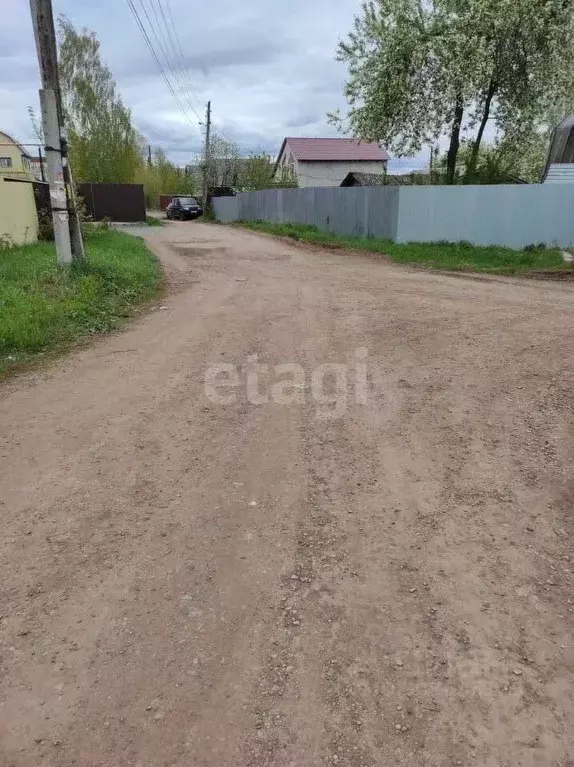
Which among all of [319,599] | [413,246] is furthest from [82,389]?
[413,246]

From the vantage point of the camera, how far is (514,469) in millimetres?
3686

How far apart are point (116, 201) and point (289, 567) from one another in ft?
99.1

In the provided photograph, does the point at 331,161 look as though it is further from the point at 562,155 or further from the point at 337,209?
the point at 562,155

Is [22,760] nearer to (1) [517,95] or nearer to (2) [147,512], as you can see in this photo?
(2) [147,512]

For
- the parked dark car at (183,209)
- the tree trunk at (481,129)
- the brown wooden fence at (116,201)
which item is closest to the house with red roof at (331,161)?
the parked dark car at (183,209)

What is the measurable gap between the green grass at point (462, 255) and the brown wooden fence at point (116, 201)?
16179 mm

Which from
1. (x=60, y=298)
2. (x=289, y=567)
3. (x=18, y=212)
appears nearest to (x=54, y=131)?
(x=60, y=298)

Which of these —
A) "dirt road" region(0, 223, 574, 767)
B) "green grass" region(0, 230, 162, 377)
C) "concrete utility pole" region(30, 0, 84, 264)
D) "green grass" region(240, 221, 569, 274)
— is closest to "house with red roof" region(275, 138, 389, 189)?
"green grass" region(240, 221, 569, 274)

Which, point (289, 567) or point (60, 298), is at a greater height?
point (60, 298)

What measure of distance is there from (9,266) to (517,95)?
16278mm

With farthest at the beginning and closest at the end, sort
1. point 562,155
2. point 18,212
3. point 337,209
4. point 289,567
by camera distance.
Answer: point 337,209 → point 562,155 → point 18,212 → point 289,567

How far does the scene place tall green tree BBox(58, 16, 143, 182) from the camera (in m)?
30.1

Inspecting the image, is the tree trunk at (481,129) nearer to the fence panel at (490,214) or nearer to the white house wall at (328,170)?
the fence panel at (490,214)

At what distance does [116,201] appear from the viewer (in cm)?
2970
